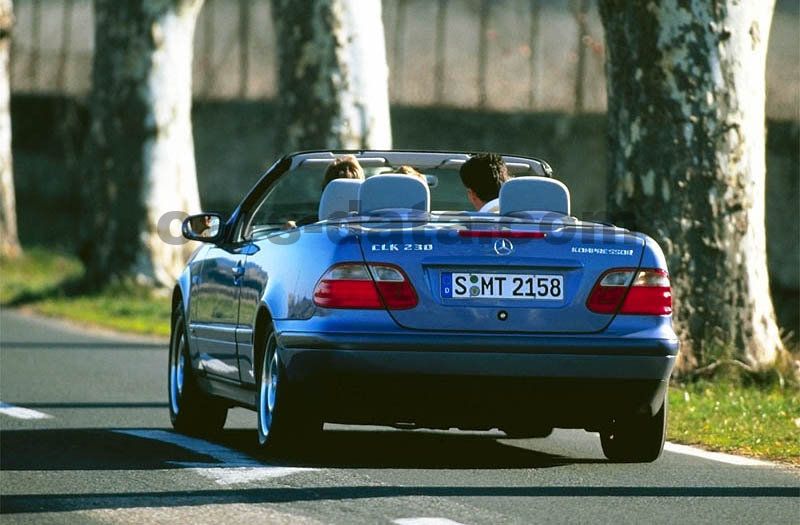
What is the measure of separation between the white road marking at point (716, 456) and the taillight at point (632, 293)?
1127 millimetres

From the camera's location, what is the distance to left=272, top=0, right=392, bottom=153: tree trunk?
20.4 metres

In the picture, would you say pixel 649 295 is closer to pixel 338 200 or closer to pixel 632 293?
pixel 632 293

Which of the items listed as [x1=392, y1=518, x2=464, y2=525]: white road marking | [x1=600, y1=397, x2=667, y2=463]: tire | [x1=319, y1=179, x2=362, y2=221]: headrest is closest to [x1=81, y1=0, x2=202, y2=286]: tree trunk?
[x1=319, y1=179, x2=362, y2=221]: headrest

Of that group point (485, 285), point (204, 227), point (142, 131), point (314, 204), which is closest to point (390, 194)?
point (485, 285)

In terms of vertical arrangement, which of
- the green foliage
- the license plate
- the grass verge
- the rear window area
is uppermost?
the rear window area

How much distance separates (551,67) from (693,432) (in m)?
16.7

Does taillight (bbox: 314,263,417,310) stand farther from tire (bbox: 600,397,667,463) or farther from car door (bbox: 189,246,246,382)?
car door (bbox: 189,246,246,382)

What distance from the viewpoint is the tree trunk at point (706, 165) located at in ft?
45.6

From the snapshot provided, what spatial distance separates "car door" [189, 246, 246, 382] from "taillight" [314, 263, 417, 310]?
1419mm

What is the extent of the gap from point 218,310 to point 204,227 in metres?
0.51

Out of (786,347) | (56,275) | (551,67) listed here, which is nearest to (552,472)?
(786,347)

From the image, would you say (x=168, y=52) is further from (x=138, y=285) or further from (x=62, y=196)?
(x=62, y=196)

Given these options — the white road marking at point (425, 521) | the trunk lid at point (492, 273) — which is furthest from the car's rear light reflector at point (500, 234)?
the white road marking at point (425, 521)

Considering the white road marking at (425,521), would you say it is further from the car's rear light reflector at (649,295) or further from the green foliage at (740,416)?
the green foliage at (740,416)
